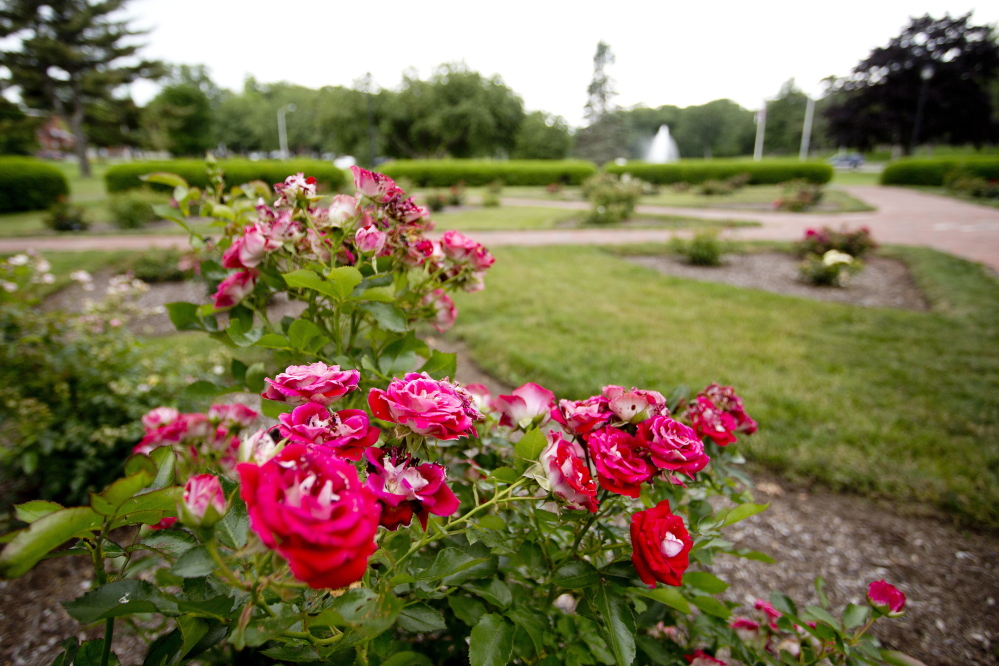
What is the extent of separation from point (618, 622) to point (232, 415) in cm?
78

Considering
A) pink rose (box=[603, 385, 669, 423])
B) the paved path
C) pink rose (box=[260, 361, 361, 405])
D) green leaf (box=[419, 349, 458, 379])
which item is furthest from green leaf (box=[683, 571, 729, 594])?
the paved path

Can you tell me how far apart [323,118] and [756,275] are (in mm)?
33205

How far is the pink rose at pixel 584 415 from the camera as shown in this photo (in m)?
0.81

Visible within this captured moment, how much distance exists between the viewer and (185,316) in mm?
1135

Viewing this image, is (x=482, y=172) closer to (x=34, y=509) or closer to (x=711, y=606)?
(x=711, y=606)

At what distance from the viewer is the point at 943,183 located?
68.8ft

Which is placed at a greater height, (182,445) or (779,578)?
(182,445)

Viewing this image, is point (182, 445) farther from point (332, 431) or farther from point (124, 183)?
point (124, 183)

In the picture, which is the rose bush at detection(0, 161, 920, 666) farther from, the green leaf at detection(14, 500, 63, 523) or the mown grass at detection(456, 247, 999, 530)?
the mown grass at detection(456, 247, 999, 530)

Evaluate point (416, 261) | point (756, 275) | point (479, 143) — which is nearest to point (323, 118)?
point (479, 143)

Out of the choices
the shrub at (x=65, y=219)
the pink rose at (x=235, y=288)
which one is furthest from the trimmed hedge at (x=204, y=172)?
the pink rose at (x=235, y=288)

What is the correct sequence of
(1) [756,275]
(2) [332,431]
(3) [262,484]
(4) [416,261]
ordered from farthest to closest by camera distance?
(1) [756,275], (4) [416,261], (2) [332,431], (3) [262,484]

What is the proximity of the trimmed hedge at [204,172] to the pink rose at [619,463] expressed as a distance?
518 inches

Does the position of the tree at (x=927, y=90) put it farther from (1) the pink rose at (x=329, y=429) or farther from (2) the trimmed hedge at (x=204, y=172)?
(1) the pink rose at (x=329, y=429)
